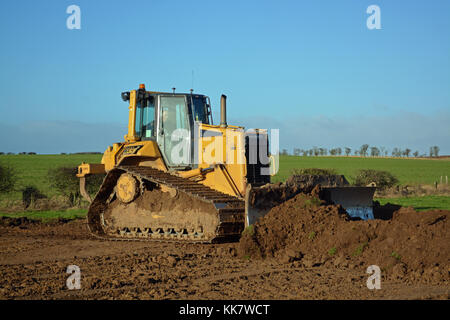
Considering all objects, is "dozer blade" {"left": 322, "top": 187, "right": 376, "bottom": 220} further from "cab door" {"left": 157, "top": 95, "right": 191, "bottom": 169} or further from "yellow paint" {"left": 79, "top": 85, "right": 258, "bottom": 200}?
"cab door" {"left": 157, "top": 95, "right": 191, "bottom": 169}

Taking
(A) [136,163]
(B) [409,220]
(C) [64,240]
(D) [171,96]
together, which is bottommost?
(C) [64,240]

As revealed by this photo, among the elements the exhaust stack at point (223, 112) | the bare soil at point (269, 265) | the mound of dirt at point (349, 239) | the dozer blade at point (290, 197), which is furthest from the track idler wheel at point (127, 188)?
the mound of dirt at point (349, 239)

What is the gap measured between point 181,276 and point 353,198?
6.09m

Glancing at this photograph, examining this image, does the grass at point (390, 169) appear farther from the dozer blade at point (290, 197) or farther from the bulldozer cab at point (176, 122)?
the bulldozer cab at point (176, 122)

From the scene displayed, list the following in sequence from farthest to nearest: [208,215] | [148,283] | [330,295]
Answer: [208,215], [148,283], [330,295]

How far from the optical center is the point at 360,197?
507 inches

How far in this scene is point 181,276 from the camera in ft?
26.2

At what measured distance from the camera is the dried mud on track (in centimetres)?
677

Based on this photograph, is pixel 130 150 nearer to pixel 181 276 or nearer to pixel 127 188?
pixel 127 188

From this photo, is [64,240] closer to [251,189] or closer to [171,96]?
[171,96]

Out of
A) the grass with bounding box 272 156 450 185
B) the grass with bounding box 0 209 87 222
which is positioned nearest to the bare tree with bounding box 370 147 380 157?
the grass with bounding box 272 156 450 185
